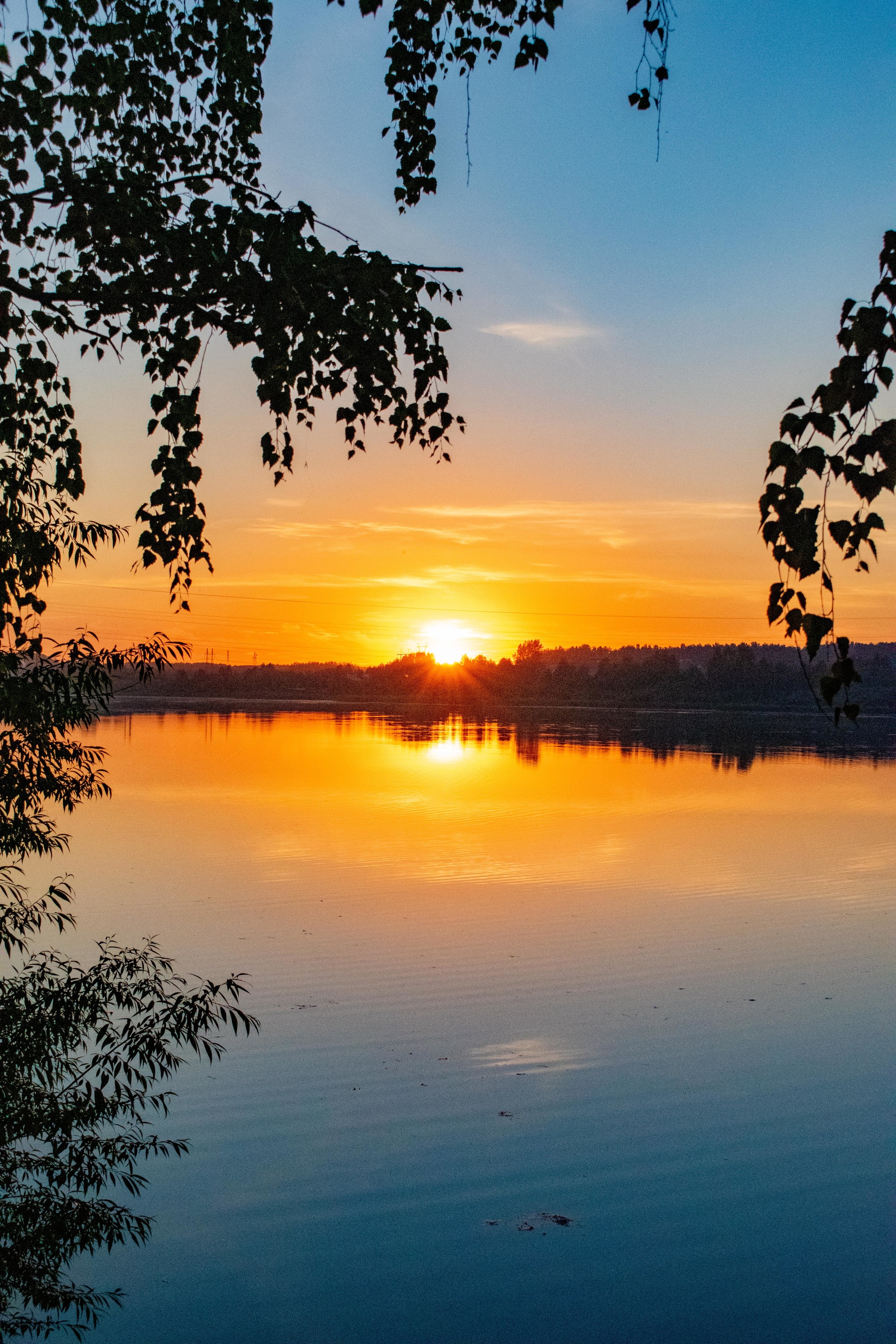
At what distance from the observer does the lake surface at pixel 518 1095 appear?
20.0 feet

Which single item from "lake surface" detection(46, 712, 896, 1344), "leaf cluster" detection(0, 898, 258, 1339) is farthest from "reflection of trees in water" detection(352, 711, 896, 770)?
"leaf cluster" detection(0, 898, 258, 1339)

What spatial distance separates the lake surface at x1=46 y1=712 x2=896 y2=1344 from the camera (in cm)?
610

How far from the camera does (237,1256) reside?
645cm

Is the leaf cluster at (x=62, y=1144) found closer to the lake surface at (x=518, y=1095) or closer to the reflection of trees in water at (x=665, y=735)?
the lake surface at (x=518, y=1095)

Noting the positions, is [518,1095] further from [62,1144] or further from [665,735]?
[665,735]

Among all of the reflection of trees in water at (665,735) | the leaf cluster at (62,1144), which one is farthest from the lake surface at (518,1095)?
the reflection of trees in water at (665,735)

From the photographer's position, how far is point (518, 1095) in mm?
8672

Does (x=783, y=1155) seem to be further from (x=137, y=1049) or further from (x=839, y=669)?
(x=839, y=669)

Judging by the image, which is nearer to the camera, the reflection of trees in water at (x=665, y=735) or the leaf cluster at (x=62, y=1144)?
the leaf cluster at (x=62, y=1144)

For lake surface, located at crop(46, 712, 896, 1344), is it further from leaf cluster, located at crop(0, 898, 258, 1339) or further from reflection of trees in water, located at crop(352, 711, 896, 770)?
reflection of trees in water, located at crop(352, 711, 896, 770)

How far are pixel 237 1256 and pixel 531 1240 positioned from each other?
1793 millimetres

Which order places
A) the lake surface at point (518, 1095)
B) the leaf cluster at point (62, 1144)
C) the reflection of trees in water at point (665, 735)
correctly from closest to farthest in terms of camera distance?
1. the leaf cluster at point (62, 1144)
2. the lake surface at point (518, 1095)
3. the reflection of trees in water at point (665, 735)

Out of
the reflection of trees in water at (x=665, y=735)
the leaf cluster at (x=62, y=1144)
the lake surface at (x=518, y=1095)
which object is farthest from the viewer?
the reflection of trees in water at (x=665, y=735)

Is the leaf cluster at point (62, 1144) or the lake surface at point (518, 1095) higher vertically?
the leaf cluster at point (62, 1144)
